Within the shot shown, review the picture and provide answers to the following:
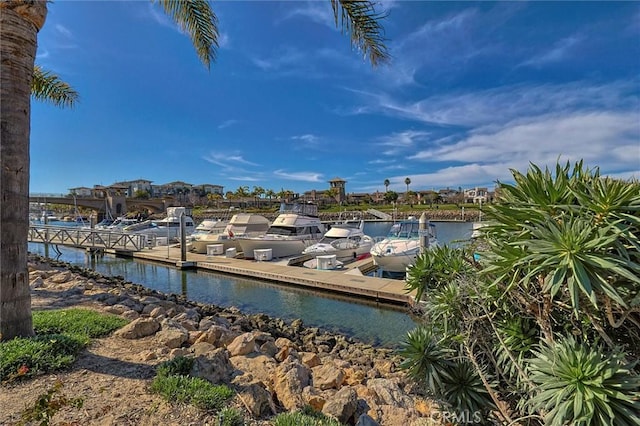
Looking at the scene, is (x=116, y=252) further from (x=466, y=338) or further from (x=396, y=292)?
(x=466, y=338)

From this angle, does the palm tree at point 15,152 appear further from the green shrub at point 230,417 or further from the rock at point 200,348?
the green shrub at point 230,417

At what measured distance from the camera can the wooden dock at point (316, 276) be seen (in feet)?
35.2

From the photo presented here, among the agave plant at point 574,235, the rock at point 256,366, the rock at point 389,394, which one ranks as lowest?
the rock at point 389,394

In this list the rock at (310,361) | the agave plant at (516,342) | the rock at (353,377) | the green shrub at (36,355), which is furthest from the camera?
the rock at (310,361)

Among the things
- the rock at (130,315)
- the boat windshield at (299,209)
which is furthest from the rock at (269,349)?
the boat windshield at (299,209)

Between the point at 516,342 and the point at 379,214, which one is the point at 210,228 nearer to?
the point at 516,342

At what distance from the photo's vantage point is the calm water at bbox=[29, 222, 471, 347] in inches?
360

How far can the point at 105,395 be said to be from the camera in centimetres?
312

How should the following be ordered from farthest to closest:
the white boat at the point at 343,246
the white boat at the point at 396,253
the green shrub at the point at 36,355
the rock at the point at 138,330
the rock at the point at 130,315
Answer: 1. the white boat at the point at 343,246
2. the white boat at the point at 396,253
3. the rock at the point at 130,315
4. the rock at the point at 138,330
5. the green shrub at the point at 36,355

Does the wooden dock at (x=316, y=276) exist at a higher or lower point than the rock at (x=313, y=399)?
lower

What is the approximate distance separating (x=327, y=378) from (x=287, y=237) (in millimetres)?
14220

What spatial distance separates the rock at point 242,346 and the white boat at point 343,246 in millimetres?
10043

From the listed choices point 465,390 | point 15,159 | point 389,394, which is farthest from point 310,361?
point 15,159

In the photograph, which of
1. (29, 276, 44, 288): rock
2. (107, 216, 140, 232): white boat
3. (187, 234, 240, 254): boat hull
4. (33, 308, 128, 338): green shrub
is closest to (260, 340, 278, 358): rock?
(33, 308, 128, 338): green shrub
